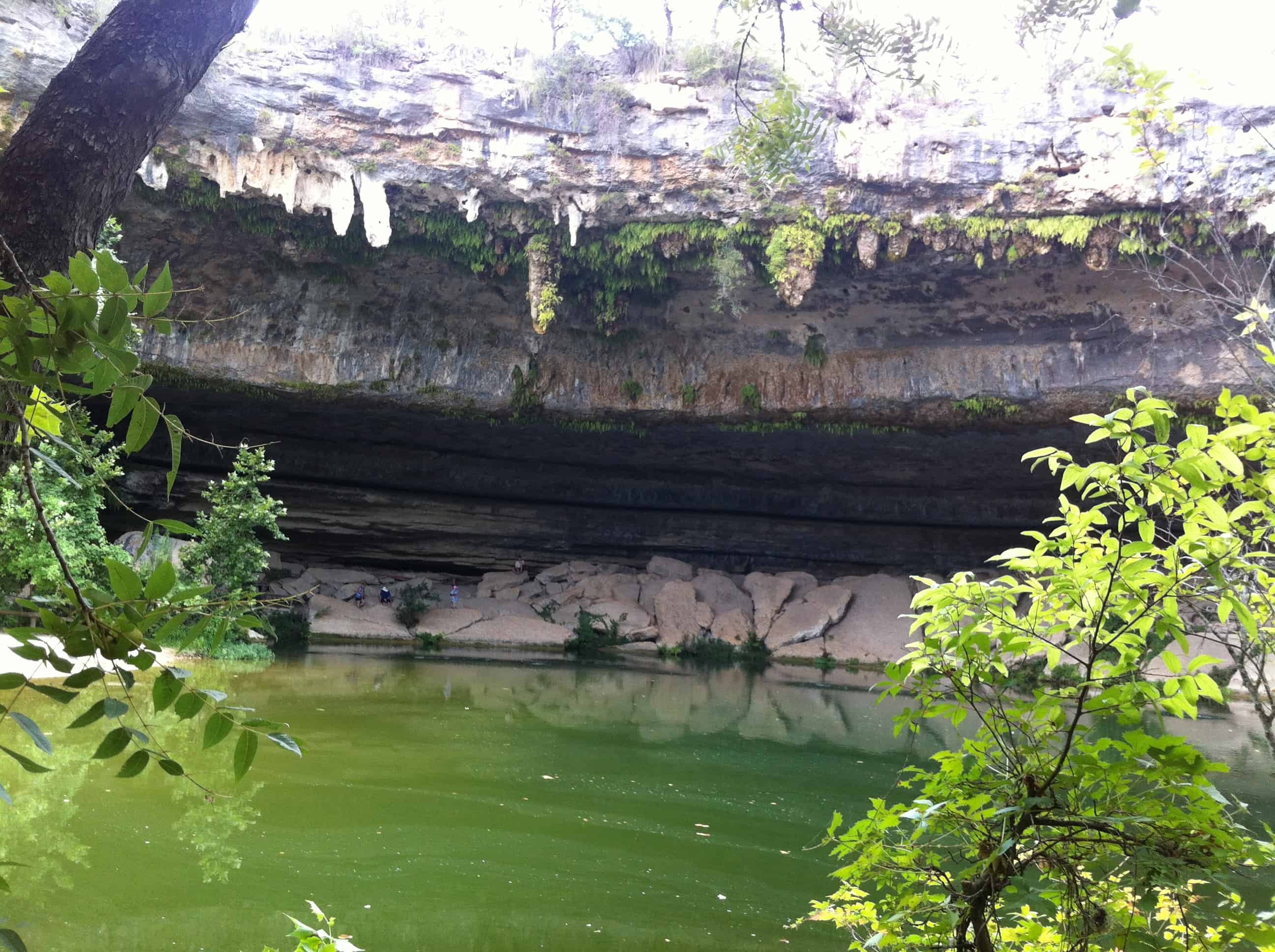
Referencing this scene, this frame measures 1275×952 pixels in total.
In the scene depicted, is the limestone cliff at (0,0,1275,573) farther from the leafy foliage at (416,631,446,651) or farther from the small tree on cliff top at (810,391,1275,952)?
the small tree on cliff top at (810,391,1275,952)

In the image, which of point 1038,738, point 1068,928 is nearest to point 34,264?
point 1038,738

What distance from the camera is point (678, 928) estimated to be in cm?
396

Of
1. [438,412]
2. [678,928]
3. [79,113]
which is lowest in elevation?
[678,928]

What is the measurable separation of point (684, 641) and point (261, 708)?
10403 millimetres

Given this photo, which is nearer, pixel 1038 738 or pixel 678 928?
pixel 1038 738

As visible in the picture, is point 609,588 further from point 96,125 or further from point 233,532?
point 96,125

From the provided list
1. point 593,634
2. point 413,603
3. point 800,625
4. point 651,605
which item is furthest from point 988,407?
point 413,603

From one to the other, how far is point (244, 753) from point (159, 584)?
0.18 metres

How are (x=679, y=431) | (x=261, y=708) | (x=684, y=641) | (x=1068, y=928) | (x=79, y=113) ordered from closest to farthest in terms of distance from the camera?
(x=1068, y=928) → (x=79, y=113) → (x=261, y=708) → (x=679, y=431) → (x=684, y=641)

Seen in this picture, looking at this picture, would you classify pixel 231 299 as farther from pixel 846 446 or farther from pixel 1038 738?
pixel 1038 738

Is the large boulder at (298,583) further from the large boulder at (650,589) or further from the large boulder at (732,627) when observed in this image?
the large boulder at (732,627)

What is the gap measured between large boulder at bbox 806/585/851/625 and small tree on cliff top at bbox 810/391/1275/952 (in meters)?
15.7

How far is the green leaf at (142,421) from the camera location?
914mm

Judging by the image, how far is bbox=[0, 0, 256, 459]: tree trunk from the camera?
162 centimetres
